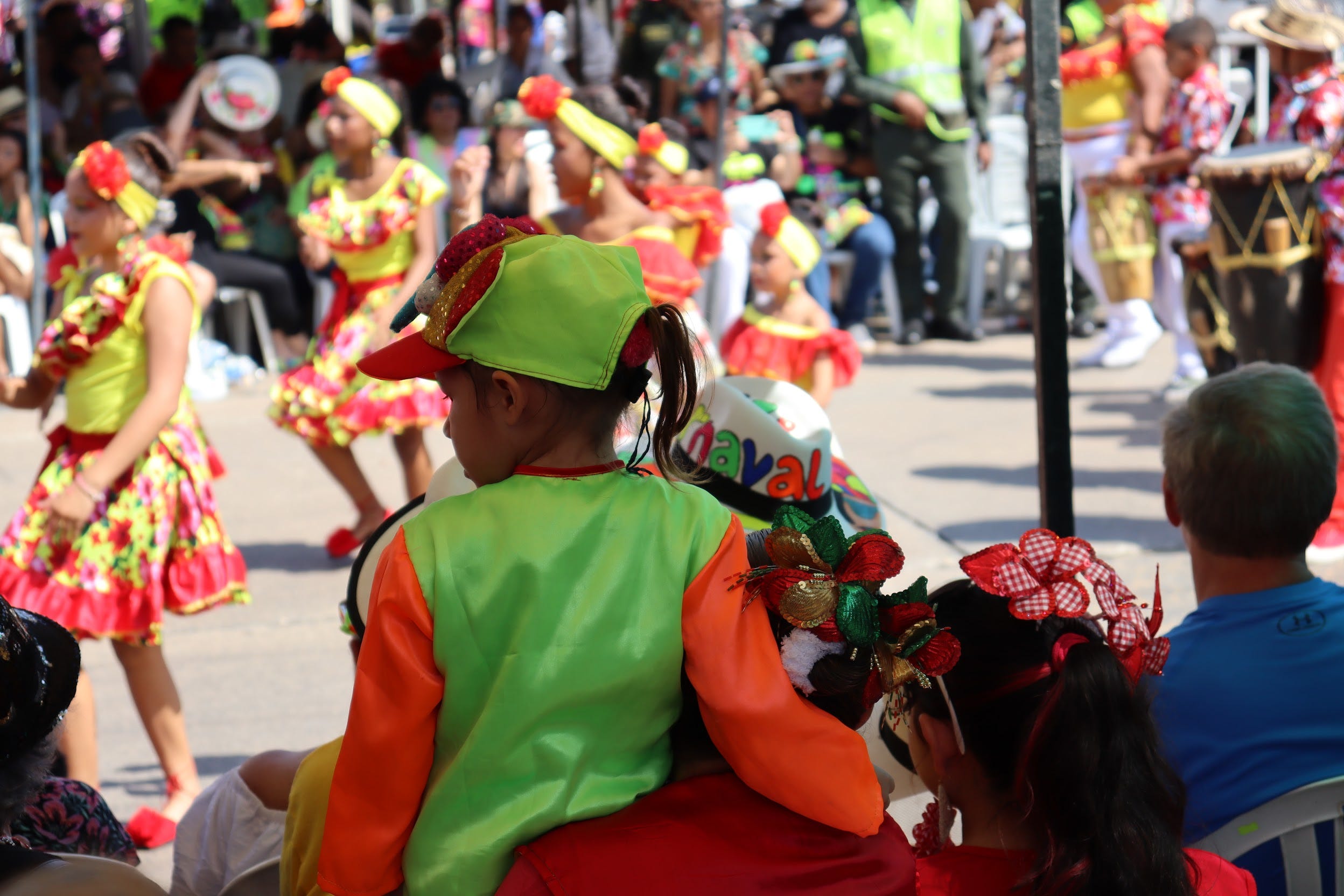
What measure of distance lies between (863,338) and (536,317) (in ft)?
28.9

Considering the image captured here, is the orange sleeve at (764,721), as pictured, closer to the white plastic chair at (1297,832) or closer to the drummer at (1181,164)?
the white plastic chair at (1297,832)

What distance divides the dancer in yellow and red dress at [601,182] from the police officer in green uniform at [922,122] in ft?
15.4

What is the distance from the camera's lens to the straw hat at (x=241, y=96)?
1001 centimetres

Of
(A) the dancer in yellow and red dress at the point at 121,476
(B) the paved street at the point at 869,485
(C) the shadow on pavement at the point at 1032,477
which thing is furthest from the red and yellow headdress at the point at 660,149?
(A) the dancer in yellow and red dress at the point at 121,476

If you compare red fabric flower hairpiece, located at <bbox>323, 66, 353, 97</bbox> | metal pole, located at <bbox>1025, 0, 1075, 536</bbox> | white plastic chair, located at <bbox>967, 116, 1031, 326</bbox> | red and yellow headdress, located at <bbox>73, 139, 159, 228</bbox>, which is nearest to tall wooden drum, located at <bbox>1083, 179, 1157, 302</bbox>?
white plastic chair, located at <bbox>967, 116, 1031, 326</bbox>

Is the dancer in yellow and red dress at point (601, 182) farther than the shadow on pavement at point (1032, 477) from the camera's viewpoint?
No

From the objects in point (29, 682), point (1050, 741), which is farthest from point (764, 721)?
point (29, 682)

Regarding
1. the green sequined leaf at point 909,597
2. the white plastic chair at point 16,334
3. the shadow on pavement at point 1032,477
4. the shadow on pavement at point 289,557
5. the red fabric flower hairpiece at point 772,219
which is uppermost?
the green sequined leaf at point 909,597

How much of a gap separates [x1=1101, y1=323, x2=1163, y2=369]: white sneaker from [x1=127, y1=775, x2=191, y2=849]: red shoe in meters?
6.96

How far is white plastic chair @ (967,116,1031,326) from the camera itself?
34.5 ft

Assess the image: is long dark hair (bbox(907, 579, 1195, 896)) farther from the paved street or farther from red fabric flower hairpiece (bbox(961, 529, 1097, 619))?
the paved street

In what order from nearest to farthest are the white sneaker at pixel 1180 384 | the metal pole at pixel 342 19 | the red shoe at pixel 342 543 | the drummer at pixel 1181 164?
1. the red shoe at pixel 342 543
2. the drummer at pixel 1181 164
3. the white sneaker at pixel 1180 384
4. the metal pole at pixel 342 19

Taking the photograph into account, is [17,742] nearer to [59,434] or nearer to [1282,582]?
[1282,582]

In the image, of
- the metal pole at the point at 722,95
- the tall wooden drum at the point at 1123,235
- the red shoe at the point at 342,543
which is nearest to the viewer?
the red shoe at the point at 342,543
